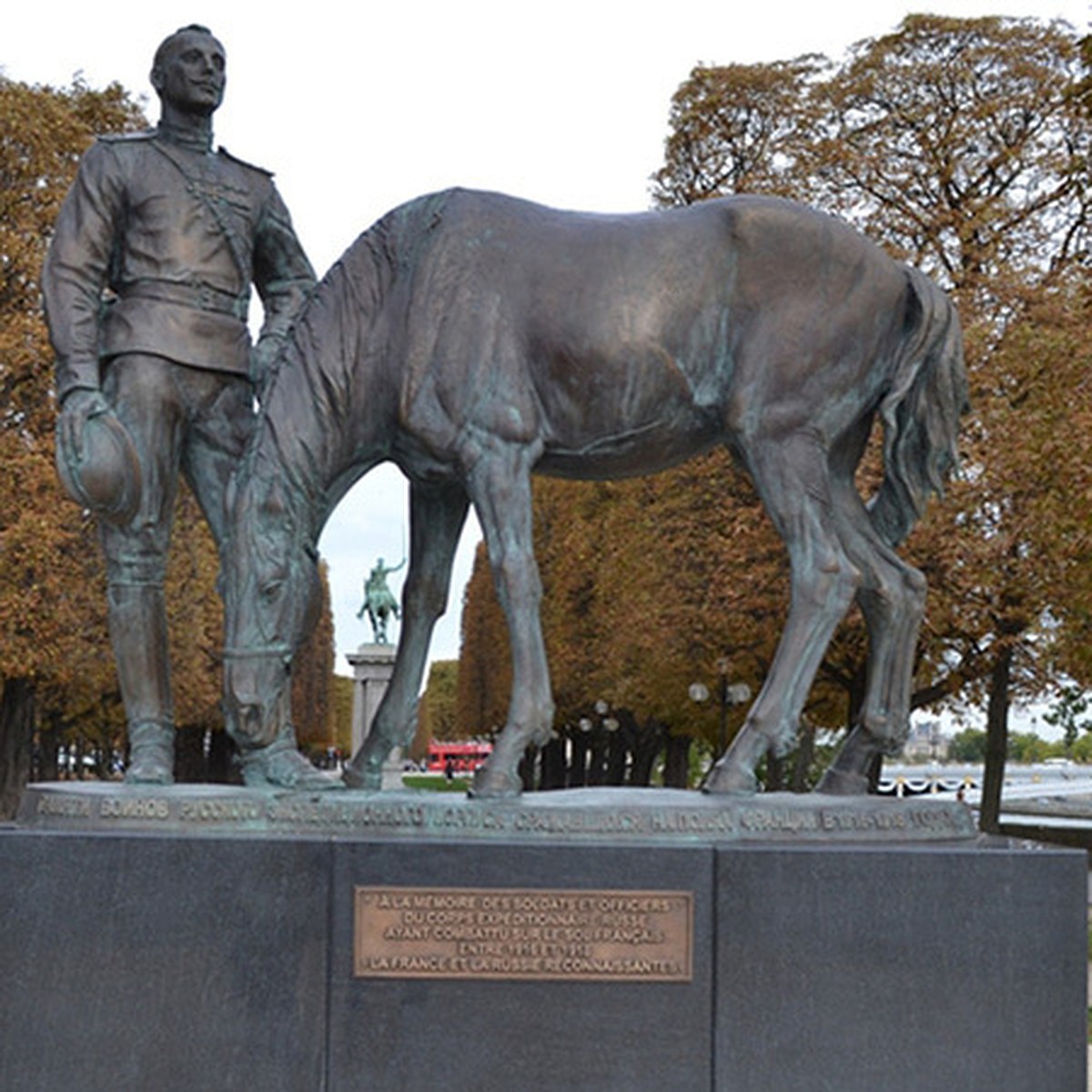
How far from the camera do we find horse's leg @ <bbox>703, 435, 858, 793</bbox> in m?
6.54

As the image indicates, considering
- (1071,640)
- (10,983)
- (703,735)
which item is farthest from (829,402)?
(703,735)

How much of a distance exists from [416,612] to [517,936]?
5.62 feet

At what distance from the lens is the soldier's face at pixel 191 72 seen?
7.06 metres

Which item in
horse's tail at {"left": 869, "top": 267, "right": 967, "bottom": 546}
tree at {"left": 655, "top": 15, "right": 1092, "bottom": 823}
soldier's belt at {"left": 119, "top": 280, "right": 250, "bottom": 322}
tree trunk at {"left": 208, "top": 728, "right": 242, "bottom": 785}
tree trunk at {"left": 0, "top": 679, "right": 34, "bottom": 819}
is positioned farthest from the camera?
tree trunk at {"left": 208, "top": 728, "right": 242, "bottom": 785}

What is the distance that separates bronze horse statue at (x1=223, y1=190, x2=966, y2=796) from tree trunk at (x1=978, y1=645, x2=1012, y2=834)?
1636 cm

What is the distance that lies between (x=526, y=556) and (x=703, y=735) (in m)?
29.3

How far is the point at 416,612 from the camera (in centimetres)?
705

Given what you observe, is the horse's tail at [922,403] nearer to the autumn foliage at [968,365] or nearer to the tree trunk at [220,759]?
the autumn foliage at [968,365]

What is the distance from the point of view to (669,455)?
6.95m

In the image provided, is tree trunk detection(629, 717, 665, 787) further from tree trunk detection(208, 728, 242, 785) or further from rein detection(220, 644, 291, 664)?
rein detection(220, 644, 291, 664)

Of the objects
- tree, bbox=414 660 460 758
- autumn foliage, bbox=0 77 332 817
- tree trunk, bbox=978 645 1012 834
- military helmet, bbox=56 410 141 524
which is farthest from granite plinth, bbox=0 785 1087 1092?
tree, bbox=414 660 460 758

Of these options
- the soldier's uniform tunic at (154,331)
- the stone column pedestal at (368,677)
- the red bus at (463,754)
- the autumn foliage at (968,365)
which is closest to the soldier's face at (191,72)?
the soldier's uniform tunic at (154,331)

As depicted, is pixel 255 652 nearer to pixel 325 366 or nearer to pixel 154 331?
pixel 325 366

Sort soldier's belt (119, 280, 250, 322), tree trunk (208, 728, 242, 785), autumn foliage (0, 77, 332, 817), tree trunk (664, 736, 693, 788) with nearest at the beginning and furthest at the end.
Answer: soldier's belt (119, 280, 250, 322)
autumn foliage (0, 77, 332, 817)
tree trunk (664, 736, 693, 788)
tree trunk (208, 728, 242, 785)
